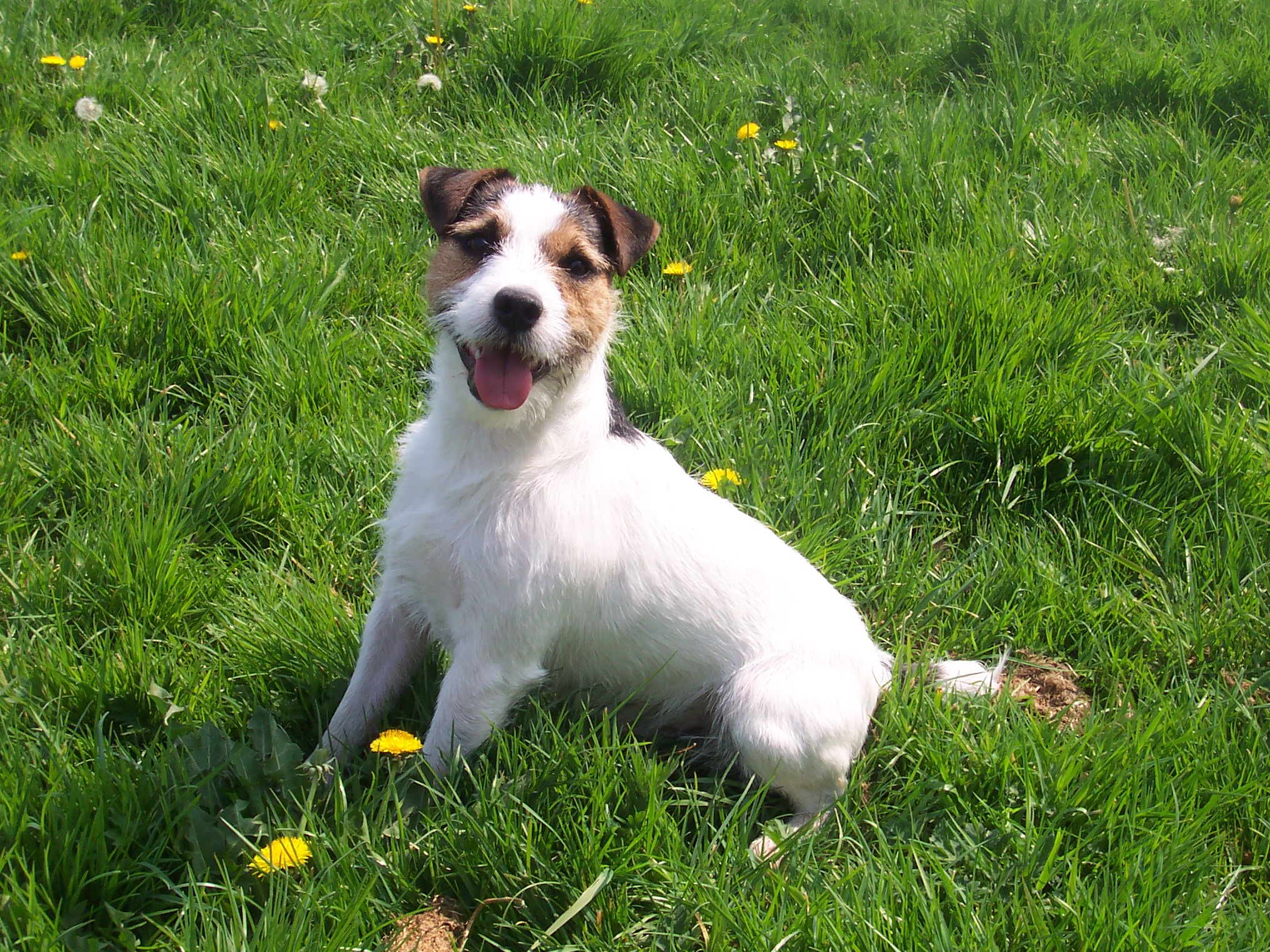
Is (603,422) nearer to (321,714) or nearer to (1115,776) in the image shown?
(321,714)

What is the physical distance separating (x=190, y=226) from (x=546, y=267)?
7.55 ft

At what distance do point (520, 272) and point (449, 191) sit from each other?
0.40 m

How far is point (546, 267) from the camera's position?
242 cm

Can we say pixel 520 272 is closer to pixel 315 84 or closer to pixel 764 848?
pixel 764 848

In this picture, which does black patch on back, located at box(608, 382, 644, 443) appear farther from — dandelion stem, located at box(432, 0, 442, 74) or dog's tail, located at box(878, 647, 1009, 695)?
dandelion stem, located at box(432, 0, 442, 74)

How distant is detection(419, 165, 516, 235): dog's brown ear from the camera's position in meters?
2.58

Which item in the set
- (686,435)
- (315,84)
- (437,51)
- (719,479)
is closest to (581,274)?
(719,479)

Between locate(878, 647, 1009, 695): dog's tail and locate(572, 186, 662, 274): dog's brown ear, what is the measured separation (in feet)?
4.27

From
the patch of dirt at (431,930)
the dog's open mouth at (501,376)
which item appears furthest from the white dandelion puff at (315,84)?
the patch of dirt at (431,930)

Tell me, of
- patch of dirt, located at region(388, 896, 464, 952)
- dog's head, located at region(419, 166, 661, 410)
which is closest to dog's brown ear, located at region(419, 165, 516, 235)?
dog's head, located at region(419, 166, 661, 410)

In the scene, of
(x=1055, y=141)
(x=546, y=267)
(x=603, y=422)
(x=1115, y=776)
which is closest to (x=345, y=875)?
(x=603, y=422)

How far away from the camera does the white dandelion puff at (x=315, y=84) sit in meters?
4.68

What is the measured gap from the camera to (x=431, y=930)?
7.04ft

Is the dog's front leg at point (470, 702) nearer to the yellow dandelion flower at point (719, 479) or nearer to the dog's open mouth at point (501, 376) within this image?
the dog's open mouth at point (501, 376)
